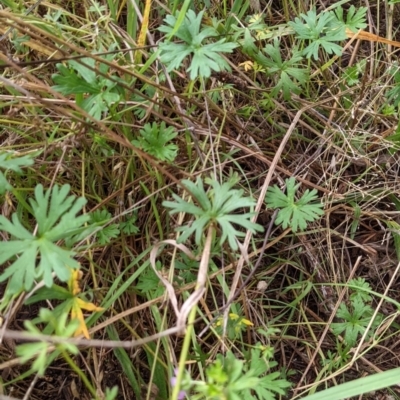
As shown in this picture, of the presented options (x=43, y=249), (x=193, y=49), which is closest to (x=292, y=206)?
(x=193, y=49)

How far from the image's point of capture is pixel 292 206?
1.62 metres

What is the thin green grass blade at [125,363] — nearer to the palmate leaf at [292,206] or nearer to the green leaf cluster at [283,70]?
the palmate leaf at [292,206]

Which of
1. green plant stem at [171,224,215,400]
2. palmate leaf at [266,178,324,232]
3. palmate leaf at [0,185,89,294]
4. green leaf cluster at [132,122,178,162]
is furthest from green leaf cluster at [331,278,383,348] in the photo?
palmate leaf at [0,185,89,294]

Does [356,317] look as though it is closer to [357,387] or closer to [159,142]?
[357,387]

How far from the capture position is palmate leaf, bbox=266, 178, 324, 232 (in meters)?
1.59

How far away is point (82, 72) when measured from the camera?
1.44 metres

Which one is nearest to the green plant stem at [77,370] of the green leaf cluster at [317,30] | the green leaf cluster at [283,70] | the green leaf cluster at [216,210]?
→ the green leaf cluster at [216,210]

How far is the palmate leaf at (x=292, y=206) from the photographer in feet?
5.22

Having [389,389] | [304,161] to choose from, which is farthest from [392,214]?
[389,389]

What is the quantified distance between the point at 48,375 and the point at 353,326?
38.4 inches

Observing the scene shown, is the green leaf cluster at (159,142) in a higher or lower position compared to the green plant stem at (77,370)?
higher

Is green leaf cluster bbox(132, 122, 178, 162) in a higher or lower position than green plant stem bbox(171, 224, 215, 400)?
higher

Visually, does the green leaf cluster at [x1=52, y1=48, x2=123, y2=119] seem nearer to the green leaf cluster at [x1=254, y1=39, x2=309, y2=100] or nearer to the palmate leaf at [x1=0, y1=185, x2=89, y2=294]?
the palmate leaf at [x1=0, y1=185, x2=89, y2=294]

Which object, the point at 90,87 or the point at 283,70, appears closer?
the point at 90,87
